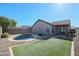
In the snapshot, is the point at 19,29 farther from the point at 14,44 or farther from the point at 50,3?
the point at 50,3

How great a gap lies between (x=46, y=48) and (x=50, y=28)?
1.37 feet

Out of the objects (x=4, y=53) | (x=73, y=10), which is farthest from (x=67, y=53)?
(x=4, y=53)

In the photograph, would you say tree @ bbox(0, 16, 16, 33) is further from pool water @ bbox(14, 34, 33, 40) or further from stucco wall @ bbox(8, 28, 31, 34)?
pool water @ bbox(14, 34, 33, 40)

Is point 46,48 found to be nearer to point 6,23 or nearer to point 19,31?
point 19,31

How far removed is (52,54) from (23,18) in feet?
3.03

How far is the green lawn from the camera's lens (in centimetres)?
444

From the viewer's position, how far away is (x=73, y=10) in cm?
438

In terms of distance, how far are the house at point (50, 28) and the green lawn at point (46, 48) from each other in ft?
0.55

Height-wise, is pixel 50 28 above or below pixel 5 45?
above

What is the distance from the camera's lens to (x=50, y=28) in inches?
180

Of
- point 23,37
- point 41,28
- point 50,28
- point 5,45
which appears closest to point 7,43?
point 5,45

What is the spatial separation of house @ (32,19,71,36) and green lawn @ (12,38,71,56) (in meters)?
0.17

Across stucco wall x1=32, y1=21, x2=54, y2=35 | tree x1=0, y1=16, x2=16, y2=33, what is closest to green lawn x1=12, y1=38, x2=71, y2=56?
stucco wall x1=32, y1=21, x2=54, y2=35

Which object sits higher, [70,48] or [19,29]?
[19,29]
